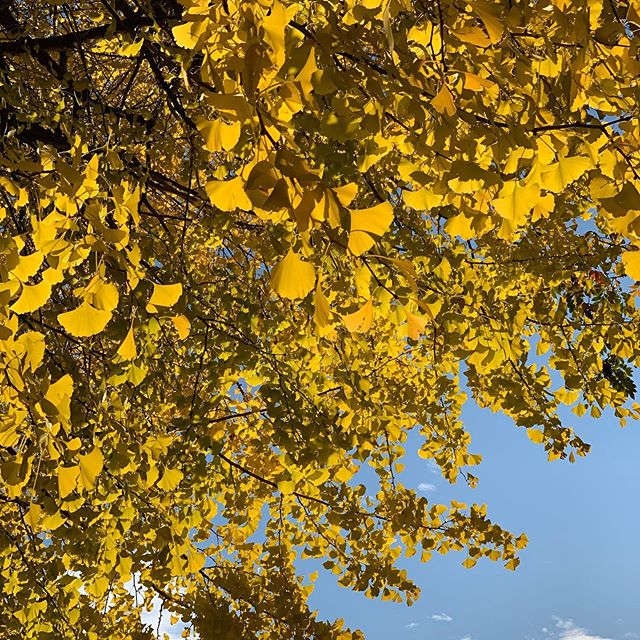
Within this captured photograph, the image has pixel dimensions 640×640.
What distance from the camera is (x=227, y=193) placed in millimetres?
904

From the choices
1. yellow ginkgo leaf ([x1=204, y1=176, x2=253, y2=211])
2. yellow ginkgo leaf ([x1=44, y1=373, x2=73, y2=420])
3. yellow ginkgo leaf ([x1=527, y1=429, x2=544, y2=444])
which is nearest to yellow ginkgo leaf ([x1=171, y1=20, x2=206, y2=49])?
yellow ginkgo leaf ([x1=204, y1=176, x2=253, y2=211])

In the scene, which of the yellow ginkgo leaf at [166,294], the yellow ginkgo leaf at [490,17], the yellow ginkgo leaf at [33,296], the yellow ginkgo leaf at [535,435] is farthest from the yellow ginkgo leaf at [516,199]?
the yellow ginkgo leaf at [535,435]

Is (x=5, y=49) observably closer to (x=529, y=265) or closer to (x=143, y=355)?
(x=143, y=355)

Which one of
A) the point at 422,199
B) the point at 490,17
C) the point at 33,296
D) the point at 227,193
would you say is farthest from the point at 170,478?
the point at 490,17

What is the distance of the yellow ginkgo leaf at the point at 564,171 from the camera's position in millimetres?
1165

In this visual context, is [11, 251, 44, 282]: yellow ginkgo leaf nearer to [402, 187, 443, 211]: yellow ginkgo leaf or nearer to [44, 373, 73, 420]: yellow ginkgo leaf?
[44, 373, 73, 420]: yellow ginkgo leaf

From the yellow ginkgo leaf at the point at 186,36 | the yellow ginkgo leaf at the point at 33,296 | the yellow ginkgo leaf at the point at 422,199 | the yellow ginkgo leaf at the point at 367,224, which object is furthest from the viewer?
the yellow ginkgo leaf at the point at 422,199

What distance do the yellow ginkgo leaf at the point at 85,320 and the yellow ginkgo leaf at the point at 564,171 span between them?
34.3 inches

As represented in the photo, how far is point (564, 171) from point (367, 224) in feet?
1.77

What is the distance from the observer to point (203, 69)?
89 centimetres

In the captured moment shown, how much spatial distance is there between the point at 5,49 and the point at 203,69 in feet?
8.16

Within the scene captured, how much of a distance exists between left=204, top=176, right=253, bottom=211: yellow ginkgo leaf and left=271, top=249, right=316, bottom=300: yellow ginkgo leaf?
0.11 meters

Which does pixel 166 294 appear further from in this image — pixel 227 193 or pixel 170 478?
pixel 170 478

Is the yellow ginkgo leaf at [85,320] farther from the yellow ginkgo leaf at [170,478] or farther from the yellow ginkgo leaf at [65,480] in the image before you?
the yellow ginkgo leaf at [170,478]
